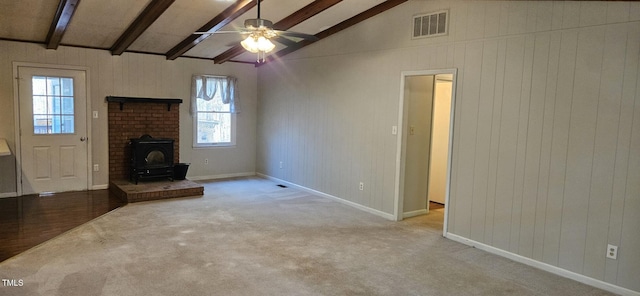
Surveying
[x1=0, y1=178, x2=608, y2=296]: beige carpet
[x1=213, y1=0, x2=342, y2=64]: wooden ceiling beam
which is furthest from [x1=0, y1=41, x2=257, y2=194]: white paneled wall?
[x1=213, y1=0, x2=342, y2=64]: wooden ceiling beam

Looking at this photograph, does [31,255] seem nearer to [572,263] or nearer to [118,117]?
[118,117]

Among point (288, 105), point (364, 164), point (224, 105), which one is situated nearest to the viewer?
point (364, 164)

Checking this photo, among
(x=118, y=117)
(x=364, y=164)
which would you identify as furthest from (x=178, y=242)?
(x=118, y=117)

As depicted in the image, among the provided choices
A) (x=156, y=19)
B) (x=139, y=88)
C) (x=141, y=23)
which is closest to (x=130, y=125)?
(x=139, y=88)

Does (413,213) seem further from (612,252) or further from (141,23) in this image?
(141,23)

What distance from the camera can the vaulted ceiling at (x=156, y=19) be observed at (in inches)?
191

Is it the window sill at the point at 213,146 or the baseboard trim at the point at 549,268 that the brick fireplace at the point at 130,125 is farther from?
the baseboard trim at the point at 549,268

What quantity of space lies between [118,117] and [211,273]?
14.6ft

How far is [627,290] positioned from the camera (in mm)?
3338

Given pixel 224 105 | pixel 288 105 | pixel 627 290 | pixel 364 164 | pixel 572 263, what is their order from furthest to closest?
pixel 224 105
pixel 288 105
pixel 364 164
pixel 572 263
pixel 627 290

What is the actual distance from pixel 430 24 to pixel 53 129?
5.78m

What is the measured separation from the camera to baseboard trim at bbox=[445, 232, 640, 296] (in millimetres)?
3395

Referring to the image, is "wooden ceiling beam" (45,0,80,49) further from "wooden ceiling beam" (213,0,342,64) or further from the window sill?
the window sill

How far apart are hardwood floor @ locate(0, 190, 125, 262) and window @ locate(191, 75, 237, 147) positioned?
2.01 metres
